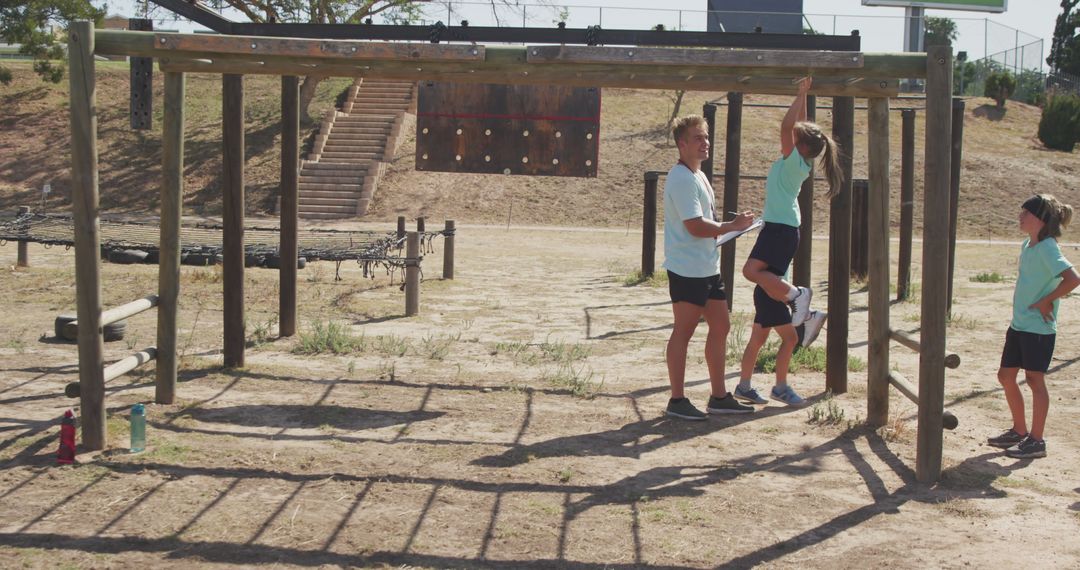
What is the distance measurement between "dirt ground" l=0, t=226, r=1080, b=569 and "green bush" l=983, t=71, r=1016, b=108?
34.1 m

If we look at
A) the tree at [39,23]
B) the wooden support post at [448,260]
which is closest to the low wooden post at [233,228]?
the wooden support post at [448,260]

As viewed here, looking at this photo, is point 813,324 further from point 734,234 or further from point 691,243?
point 691,243

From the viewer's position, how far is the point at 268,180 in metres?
30.1

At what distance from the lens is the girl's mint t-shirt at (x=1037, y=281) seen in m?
5.62

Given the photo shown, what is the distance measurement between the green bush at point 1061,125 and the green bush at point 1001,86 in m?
4.38

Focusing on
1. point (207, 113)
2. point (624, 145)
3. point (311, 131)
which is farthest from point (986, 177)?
point (207, 113)

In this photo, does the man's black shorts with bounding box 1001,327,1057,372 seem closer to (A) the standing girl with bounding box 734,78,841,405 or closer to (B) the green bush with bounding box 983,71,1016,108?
(A) the standing girl with bounding box 734,78,841,405

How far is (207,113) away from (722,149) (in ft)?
52.8

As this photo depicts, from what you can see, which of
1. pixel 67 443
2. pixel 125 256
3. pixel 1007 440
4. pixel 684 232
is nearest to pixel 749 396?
pixel 684 232

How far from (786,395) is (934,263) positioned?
5.94ft

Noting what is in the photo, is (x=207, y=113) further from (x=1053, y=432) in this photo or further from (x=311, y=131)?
(x=1053, y=432)

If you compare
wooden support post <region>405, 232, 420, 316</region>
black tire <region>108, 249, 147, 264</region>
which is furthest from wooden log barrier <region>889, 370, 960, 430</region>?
black tire <region>108, 249, 147, 264</region>

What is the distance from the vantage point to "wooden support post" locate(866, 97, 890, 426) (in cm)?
617

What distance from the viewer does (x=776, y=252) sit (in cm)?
655
